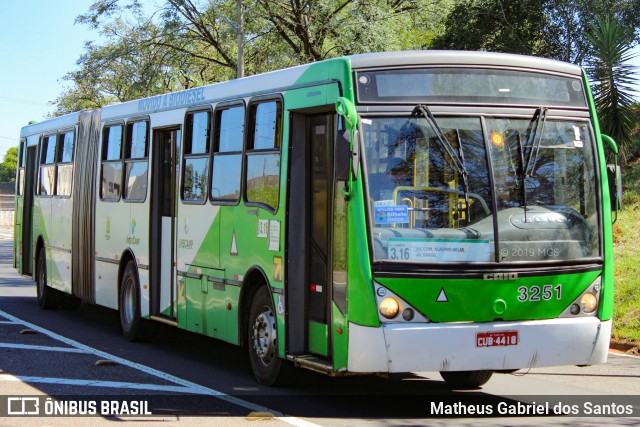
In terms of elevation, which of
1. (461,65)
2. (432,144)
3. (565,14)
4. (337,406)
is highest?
(565,14)

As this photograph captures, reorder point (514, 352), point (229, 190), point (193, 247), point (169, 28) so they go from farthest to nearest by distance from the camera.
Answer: point (169, 28) < point (193, 247) < point (229, 190) < point (514, 352)

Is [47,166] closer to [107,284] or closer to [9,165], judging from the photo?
[107,284]

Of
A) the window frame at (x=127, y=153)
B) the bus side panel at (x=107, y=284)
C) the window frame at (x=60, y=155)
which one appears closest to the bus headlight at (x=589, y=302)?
the window frame at (x=127, y=153)

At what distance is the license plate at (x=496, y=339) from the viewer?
880 cm

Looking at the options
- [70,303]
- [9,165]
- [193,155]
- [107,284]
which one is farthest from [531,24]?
[9,165]

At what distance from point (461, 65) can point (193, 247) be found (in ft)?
15.3

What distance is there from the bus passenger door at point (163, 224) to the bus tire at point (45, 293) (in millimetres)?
5766

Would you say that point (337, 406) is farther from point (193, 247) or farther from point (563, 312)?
point (193, 247)

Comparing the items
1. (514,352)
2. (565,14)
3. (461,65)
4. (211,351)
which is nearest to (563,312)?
(514,352)

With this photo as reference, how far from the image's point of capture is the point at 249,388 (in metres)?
10.6

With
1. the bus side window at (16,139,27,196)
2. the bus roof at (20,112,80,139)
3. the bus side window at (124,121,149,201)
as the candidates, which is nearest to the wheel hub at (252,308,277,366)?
the bus side window at (124,121,149,201)

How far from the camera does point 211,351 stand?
13.8 metres

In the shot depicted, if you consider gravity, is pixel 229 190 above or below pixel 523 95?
below

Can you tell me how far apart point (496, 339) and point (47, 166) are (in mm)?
12577
